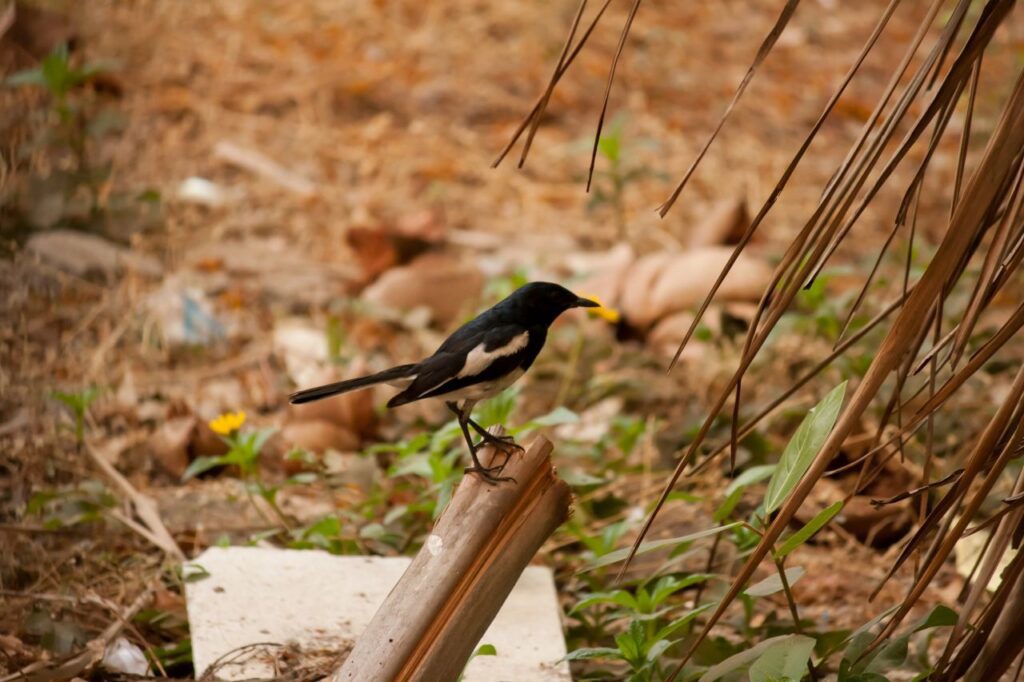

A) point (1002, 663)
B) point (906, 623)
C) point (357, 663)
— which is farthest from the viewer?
point (906, 623)

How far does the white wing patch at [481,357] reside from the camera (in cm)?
226

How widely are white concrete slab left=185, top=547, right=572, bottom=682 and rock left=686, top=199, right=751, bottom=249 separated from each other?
7.50 ft

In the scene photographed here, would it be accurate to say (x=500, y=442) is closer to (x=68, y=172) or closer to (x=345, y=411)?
(x=345, y=411)

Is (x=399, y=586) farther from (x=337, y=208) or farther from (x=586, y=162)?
(x=586, y=162)

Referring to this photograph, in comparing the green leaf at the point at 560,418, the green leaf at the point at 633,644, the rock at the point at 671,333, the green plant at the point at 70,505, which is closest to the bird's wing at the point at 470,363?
the green leaf at the point at 560,418

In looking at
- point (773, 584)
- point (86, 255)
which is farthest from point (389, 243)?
point (773, 584)

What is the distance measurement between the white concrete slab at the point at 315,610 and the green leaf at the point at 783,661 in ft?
1.52

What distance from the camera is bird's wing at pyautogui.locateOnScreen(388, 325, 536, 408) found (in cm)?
227

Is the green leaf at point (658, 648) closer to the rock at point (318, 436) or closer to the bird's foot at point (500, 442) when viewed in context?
the bird's foot at point (500, 442)

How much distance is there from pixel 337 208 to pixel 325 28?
72.5 inches

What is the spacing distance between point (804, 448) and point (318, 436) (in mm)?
1902

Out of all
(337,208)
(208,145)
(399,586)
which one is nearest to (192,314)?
(337,208)

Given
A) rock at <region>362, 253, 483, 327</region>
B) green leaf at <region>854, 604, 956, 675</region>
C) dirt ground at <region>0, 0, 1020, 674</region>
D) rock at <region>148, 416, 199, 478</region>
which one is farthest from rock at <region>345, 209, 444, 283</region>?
green leaf at <region>854, 604, 956, 675</region>

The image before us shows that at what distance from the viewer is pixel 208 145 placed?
5.50m
